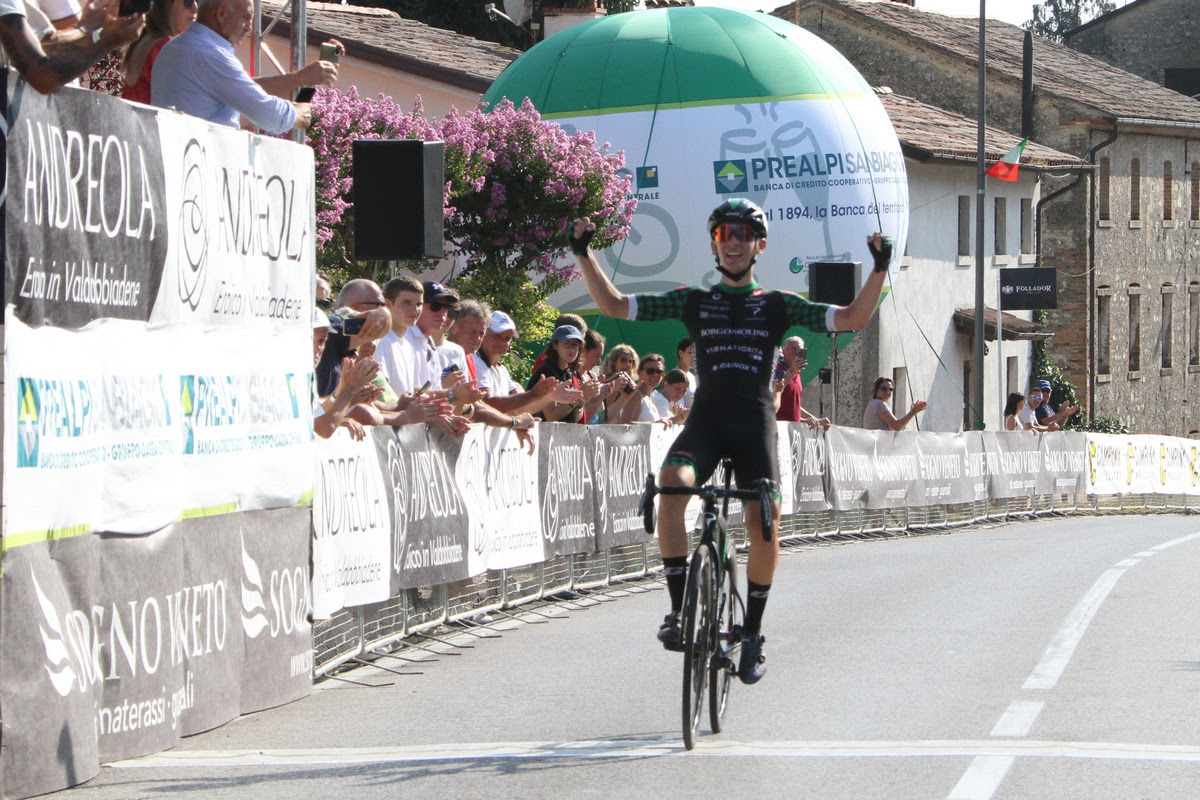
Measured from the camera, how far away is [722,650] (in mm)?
7512

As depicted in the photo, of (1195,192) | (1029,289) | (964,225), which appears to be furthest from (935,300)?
(1195,192)

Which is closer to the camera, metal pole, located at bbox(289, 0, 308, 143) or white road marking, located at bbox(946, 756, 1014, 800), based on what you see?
white road marking, located at bbox(946, 756, 1014, 800)

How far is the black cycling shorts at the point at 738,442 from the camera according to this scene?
303 inches

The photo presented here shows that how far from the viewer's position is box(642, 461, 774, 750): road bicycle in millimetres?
7105

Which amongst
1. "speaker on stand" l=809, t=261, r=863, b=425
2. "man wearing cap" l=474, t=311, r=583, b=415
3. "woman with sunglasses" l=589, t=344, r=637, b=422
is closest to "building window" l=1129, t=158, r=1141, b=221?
"speaker on stand" l=809, t=261, r=863, b=425

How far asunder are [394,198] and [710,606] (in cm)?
574

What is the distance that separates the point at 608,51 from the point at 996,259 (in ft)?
85.2

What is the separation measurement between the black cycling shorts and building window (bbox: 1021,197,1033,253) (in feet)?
153

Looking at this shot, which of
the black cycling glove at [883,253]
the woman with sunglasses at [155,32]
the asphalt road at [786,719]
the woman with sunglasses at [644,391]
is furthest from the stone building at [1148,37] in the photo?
the black cycling glove at [883,253]

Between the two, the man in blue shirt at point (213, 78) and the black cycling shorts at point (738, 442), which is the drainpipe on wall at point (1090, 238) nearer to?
the man in blue shirt at point (213, 78)

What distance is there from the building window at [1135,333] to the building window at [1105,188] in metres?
3.53

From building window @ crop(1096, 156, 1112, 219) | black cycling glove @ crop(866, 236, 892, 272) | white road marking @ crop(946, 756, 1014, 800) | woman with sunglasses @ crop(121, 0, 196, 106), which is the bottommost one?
white road marking @ crop(946, 756, 1014, 800)

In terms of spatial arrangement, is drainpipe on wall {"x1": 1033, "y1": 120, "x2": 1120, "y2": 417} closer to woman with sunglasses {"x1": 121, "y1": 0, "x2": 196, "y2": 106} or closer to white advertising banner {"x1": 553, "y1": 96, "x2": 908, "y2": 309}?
white advertising banner {"x1": 553, "y1": 96, "x2": 908, "y2": 309}

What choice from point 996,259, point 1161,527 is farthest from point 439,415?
point 996,259
